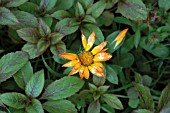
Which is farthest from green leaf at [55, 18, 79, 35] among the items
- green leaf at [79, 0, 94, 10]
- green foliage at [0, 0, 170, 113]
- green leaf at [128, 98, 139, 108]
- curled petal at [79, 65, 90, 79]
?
green leaf at [128, 98, 139, 108]

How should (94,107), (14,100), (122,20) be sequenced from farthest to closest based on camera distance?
(122,20) < (94,107) < (14,100)

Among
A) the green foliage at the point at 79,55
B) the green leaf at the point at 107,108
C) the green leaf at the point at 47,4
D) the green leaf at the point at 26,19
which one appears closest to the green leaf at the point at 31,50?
the green foliage at the point at 79,55

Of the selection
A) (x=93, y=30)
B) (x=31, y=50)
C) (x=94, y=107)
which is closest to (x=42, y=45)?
(x=31, y=50)

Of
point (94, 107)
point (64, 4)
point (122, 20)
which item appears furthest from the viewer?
point (122, 20)

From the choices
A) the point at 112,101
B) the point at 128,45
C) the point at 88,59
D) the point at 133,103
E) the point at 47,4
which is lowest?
the point at 133,103

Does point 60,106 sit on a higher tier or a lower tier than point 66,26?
lower

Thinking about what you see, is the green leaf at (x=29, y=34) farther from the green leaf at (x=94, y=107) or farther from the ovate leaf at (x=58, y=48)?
the green leaf at (x=94, y=107)

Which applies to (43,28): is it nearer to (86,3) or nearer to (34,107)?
(86,3)

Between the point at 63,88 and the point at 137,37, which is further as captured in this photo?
the point at 137,37
